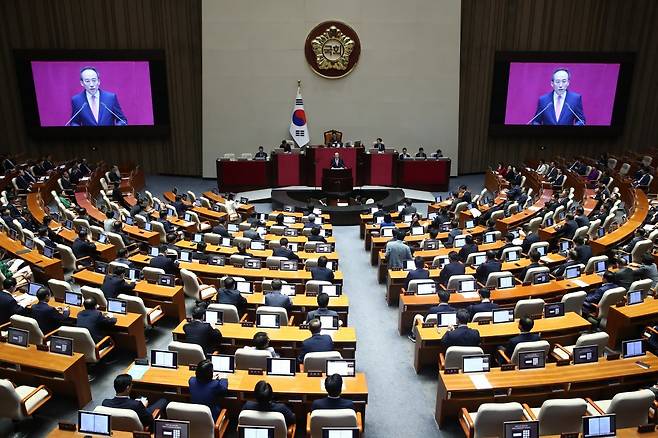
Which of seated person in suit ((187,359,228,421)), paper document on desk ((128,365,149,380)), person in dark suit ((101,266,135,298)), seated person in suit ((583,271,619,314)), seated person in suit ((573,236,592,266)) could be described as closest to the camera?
seated person in suit ((187,359,228,421))

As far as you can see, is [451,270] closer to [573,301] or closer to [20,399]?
[573,301]

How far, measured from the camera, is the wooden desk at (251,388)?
6.00 m

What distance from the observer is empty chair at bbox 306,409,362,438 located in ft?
17.4

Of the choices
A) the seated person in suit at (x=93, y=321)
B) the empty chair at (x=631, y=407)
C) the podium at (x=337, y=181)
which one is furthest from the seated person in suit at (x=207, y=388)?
the podium at (x=337, y=181)

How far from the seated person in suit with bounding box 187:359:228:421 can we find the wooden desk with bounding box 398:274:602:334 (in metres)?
3.79

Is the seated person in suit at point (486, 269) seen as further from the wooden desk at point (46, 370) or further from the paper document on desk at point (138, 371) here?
the wooden desk at point (46, 370)

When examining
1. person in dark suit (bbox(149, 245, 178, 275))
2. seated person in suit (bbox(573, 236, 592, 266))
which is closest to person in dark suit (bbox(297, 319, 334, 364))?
person in dark suit (bbox(149, 245, 178, 275))

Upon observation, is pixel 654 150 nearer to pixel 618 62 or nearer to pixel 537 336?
pixel 618 62

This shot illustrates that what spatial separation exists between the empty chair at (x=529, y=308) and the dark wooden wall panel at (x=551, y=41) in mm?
15306

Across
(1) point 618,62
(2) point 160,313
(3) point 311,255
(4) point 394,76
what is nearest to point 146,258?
(2) point 160,313

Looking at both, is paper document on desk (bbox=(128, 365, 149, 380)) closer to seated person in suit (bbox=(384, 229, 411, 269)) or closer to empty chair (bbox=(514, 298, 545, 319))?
empty chair (bbox=(514, 298, 545, 319))

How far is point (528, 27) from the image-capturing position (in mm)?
21422

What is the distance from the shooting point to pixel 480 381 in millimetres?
6227

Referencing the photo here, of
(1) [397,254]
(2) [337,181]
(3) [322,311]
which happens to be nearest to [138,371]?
(3) [322,311]
